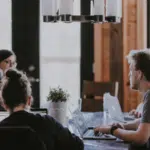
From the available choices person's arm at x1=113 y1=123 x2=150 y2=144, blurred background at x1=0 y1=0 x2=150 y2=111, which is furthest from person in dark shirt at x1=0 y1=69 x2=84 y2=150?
blurred background at x1=0 y1=0 x2=150 y2=111

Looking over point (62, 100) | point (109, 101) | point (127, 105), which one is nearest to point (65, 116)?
point (62, 100)

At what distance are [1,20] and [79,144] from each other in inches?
140

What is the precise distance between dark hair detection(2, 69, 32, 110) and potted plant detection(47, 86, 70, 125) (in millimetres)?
802

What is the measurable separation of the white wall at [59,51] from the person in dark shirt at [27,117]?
334 centimetres

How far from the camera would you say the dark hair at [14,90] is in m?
1.84

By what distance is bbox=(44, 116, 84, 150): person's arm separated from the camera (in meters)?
1.87

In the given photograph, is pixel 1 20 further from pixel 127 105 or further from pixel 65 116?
pixel 65 116

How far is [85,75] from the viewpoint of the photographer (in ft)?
17.1

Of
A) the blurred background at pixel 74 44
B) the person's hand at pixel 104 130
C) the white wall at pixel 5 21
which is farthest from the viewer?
the white wall at pixel 5 21

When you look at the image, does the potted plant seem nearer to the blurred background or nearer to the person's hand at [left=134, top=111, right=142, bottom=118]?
the person's hand at [left=134, top=111, right=142, bottom=118]

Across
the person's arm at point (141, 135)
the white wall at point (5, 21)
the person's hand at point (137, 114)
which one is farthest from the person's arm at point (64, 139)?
the white wall at point (5, 21)

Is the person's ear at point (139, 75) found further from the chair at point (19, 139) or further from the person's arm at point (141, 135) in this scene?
the chair at point (19, 139)

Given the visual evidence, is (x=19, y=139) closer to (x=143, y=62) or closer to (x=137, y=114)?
(x=143, y=62)

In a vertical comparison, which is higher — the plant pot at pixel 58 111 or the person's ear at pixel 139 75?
the person's ear at pixel 139 75
